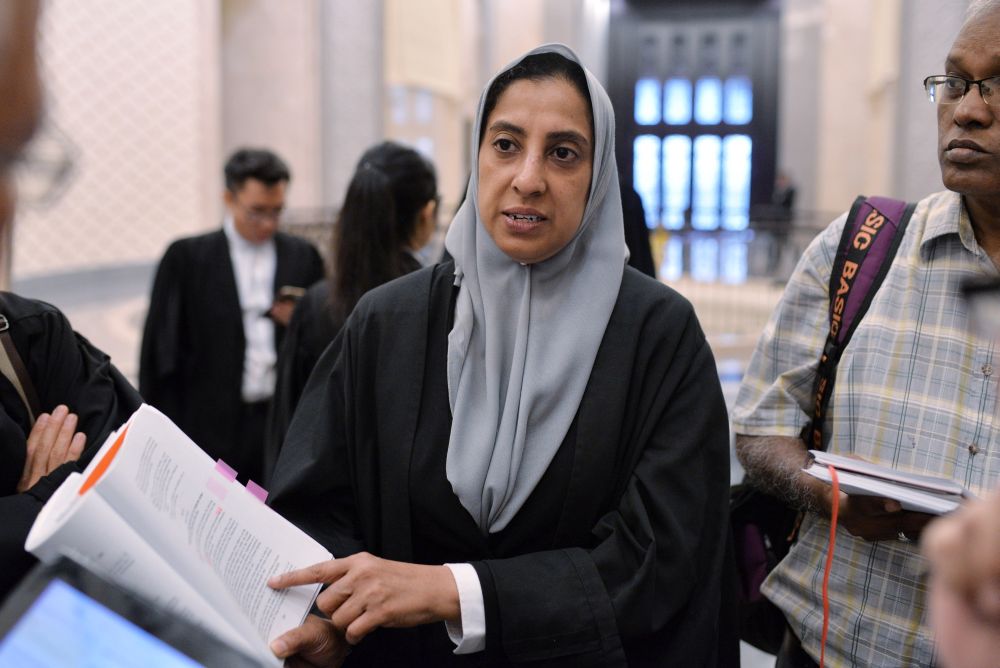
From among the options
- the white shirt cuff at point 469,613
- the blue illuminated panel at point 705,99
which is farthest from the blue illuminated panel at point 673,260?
the white shirt cuff at point 469,613

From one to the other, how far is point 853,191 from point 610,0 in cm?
872

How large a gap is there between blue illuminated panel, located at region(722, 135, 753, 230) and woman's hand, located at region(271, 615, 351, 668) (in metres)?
23.0

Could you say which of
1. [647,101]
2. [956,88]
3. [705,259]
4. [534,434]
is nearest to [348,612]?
[534,434]

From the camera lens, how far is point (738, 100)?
24.0 meters

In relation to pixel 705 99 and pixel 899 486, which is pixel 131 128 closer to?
pixel 899 486

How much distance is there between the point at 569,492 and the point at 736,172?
23490 millimetres

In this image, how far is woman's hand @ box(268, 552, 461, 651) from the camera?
149 cm

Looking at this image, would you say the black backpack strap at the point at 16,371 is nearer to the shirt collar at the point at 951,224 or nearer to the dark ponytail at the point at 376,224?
the dark ponytail at the point at 376,224

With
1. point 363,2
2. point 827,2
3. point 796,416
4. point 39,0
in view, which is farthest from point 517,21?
point 39,0

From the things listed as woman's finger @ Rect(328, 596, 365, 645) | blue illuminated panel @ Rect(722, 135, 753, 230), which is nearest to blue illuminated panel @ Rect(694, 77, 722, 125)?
blue illuminated panel @ Rect(722, 135, 753, 230)

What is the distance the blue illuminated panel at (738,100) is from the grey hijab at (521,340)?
76.4 feet

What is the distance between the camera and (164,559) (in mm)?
1203

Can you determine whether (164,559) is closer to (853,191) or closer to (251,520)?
(251,520)

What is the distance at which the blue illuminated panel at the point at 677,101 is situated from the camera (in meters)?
24.3
